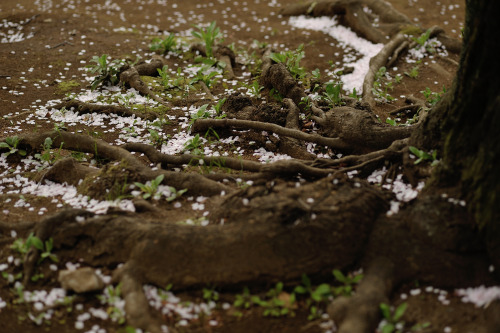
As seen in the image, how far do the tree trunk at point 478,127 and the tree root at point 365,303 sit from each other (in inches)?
35.9

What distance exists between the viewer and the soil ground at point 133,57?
380cm

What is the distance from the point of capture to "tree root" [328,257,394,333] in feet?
11.7

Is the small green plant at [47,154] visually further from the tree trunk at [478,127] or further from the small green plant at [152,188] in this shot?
the tree trunk at [478,127]

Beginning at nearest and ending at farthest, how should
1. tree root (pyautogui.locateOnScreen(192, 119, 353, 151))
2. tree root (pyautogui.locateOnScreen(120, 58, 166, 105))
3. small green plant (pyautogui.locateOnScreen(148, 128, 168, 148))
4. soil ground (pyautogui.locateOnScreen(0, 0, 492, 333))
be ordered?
1. soil ground (pyautogui.locateOnScreen(0, 0, 492, 333))
2. tree root (pyautogui.locateOnScreen(192, 119, 353, 151))
3. small green plant (pyautogui.locateOnScreen(148, 128, 168, 148))
4. tree root (pyautogui.locateOnScreen(120, 58, 166, 105))

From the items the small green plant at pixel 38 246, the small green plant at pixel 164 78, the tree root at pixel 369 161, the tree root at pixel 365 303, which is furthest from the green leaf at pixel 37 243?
the small green plant at pixel 164 78

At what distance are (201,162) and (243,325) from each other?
244 cm

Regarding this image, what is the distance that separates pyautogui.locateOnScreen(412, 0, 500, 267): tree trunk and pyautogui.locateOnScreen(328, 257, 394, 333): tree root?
91 cm

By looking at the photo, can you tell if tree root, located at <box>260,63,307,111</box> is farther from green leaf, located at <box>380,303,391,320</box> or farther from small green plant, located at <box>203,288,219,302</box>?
green leaf, located at <box>380,303,391,320</box>

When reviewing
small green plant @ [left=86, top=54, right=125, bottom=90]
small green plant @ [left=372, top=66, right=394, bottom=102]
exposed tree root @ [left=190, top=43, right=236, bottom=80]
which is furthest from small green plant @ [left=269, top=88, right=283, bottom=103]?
small green plant @ [left=86, top=54, right=125, bottom=90]

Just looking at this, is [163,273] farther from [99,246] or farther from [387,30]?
[387,30]

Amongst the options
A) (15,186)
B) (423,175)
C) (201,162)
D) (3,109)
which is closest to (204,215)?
Answer: (201,162)

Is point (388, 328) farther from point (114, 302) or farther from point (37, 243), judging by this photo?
point (37, 243)

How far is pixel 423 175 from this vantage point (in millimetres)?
4605

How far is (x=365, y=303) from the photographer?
3686 millimetres
